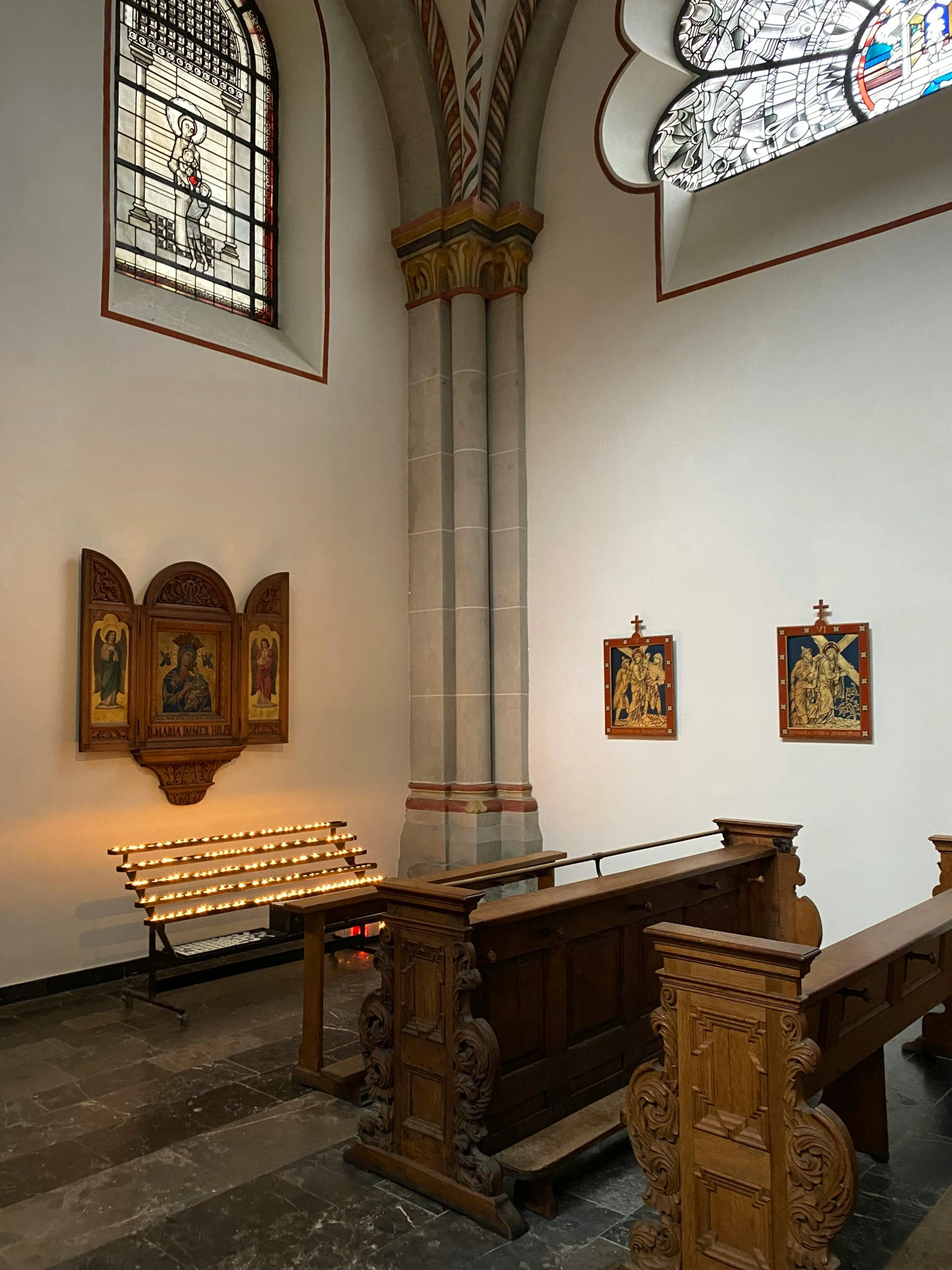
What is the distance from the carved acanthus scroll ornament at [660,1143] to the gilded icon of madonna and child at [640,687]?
4.48 metres

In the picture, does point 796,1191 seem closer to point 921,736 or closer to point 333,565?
point 921,736

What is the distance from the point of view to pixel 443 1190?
346 centimetres

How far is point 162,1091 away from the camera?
454 cm

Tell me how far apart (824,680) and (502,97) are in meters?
5.44

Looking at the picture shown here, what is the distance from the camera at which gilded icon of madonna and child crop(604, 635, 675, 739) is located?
7.40 meters

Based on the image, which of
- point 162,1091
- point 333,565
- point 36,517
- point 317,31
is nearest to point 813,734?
point 333,565

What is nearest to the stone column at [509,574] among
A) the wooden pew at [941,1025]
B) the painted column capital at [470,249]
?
the painted column capital at [470,249]

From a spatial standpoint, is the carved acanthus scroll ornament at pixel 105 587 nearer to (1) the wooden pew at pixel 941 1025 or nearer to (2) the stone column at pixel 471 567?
(2) the stone column at pixel 471 567

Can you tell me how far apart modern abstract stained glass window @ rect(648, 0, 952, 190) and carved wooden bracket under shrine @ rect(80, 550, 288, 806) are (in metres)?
4.69

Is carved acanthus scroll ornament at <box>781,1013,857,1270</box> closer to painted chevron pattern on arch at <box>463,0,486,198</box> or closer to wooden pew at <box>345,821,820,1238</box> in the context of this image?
wooden pew at <box>345,821,820,1238</box>

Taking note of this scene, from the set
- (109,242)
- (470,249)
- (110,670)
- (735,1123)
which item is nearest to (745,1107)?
(735,1123)

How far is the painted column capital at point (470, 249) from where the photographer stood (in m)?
8.34

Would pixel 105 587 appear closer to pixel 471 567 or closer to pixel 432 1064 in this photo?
pixel 471 567

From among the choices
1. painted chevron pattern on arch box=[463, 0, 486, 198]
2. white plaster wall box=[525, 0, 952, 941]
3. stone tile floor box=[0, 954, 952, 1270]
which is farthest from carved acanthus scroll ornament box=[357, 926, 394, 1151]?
painted chevron pattern on arch box=[463, 0, 486, 198]
